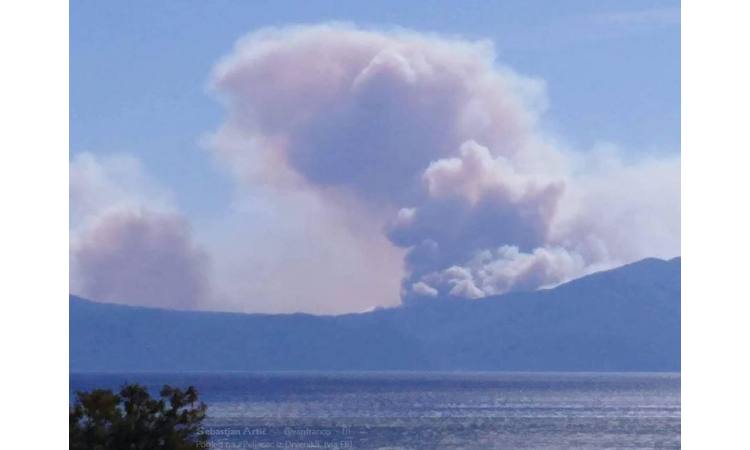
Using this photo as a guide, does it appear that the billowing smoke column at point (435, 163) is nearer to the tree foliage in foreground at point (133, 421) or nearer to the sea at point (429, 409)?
the sea at point (429, 409)

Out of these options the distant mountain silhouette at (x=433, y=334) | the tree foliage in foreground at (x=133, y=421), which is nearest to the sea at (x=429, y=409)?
the distant mountain silhouette at (x=433, y=334)

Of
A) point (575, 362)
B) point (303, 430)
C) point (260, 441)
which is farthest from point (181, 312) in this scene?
point (575, 362)

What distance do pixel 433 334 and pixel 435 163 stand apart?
7492mm

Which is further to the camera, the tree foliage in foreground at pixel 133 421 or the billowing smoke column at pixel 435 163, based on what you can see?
the billowing smoke column at pixel 435 163

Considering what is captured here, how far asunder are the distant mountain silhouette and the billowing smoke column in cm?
75

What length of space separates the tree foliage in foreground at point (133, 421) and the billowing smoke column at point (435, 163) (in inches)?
499

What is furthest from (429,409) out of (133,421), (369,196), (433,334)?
(133,421)

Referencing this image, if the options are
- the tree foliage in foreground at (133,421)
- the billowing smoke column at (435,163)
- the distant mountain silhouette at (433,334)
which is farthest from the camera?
the distant mountain silhouette at (433,334)

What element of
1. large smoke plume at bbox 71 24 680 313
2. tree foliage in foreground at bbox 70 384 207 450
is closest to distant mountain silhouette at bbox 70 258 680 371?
large smoke plume at bbox 71 24 680 313

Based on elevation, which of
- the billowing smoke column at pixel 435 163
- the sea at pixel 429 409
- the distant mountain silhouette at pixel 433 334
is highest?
the billowing smoke column at pixel 435 163

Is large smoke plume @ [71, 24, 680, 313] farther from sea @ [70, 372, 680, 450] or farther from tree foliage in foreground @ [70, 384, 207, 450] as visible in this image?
tree foliage in foreground @ [70, 384, 207, 450]

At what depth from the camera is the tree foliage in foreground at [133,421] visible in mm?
5684

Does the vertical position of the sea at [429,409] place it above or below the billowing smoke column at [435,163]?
below
